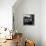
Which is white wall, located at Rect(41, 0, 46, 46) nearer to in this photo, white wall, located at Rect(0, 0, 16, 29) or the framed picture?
the framed picture

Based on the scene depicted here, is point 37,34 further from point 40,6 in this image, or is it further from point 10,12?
point 10,12

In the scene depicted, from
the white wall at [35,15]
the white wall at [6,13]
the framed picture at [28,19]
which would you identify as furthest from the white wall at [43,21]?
the white wall at [6,13]

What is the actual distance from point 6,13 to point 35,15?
1.44m

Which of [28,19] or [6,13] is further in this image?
[28,19]

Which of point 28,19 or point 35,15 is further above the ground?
point 35,15

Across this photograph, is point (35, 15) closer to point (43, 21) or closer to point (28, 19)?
point (28, 19)

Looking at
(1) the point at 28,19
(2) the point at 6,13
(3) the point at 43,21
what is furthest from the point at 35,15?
(2) the point at 6,13

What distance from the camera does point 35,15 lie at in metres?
5.11

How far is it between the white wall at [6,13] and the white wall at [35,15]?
83cm

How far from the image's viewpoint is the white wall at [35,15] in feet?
16.7

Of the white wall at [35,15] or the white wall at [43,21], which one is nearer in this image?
the white wall at [43,21]

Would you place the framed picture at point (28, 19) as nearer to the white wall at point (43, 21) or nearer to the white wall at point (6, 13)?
the white wall at point (43, 21)

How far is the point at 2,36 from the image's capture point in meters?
3.77

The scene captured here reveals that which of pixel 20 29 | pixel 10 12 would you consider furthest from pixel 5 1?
pixel 20 29
